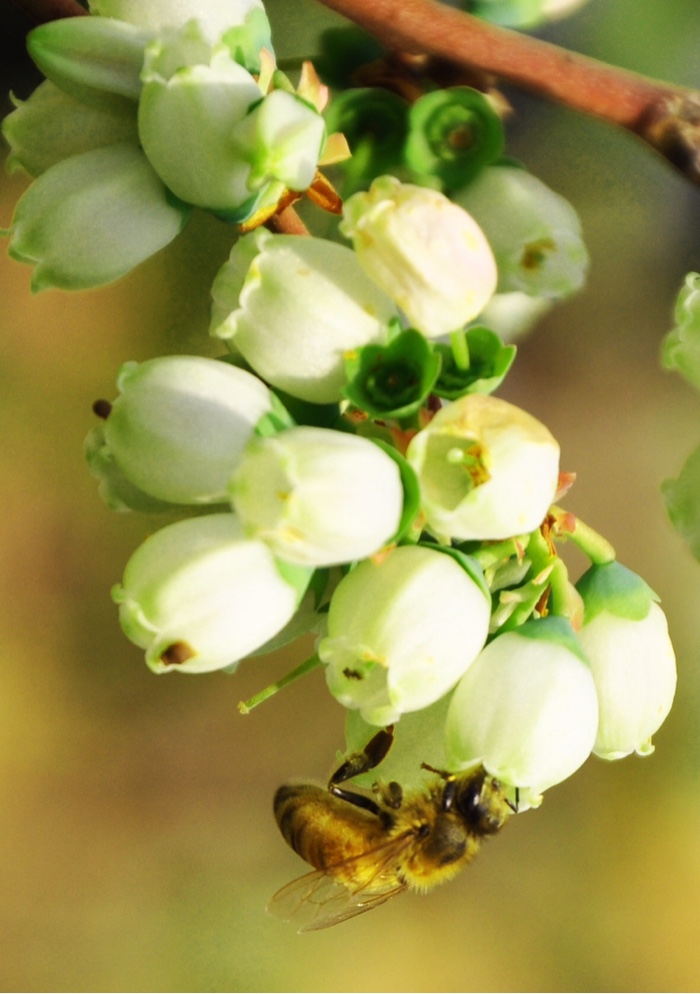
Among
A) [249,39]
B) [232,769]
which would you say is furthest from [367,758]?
[232,769]

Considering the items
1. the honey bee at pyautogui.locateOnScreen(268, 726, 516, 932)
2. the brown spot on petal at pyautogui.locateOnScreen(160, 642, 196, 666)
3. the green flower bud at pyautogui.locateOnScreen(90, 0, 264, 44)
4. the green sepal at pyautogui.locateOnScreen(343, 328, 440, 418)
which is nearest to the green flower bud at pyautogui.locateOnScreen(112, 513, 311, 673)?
the brown spot on petal at pyautogui.locateOnScreen(160, 642, 196, 666)

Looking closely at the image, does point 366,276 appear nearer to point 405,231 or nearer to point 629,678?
point 405,231

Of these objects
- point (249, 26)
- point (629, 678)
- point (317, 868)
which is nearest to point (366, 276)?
point (249, 26)

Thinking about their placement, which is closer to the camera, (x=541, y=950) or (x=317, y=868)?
(x=317, y=868)

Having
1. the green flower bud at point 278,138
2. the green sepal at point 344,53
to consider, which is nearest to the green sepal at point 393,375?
the green flower bud at point 278,138

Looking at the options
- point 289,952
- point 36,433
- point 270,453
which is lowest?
point 289,952

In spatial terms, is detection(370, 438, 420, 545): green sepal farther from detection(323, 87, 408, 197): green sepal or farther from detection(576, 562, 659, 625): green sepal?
detection(323, 87, 408, 197): green sepal

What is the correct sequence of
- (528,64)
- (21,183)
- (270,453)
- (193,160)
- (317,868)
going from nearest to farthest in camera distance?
(270,453), (193,160), (528,64), (317,868), (21,183)
